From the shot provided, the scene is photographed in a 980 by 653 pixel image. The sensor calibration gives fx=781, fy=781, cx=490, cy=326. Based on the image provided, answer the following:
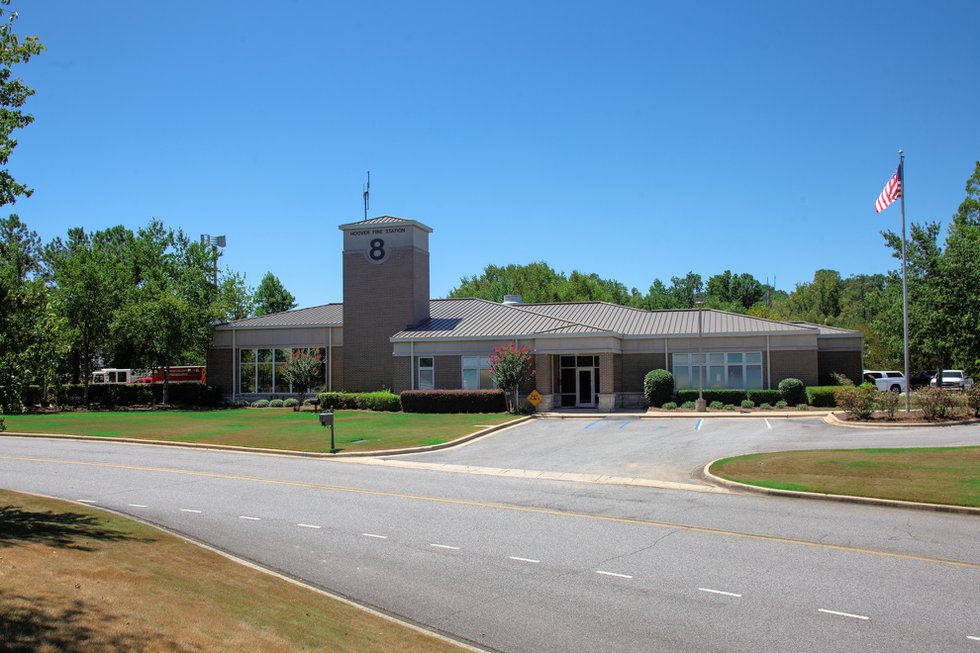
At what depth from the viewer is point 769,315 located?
227 feet

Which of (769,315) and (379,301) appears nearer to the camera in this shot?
(379,301)

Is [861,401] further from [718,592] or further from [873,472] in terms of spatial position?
[718,592]

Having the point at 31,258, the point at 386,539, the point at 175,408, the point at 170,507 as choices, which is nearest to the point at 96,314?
the point at 175,408

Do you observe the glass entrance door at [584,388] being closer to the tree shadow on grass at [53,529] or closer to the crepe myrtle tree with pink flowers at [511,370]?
the crepe myrtle tree with pink flowers at [511,370]

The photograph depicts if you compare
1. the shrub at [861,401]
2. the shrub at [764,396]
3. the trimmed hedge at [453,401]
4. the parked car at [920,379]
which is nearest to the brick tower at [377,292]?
the trimmed hedge at [453,401]

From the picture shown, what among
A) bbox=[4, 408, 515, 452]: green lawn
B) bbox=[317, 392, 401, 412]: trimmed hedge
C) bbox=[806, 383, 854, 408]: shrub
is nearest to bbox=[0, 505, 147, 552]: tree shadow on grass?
bbox=[4, 408, 515, 452]: green lawn

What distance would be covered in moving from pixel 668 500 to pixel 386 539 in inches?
236

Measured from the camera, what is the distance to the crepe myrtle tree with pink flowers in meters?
35.4

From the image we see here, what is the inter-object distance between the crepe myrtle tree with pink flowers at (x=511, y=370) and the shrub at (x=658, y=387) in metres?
5.51

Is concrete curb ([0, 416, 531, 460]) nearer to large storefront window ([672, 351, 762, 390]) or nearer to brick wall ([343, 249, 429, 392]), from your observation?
large storefront window ([672, 351, 762, 390])

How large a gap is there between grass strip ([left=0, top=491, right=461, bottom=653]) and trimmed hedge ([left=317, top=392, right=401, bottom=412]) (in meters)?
27.9

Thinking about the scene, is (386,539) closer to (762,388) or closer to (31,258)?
(762,388)

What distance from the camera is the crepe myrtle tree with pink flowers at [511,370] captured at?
3544 centimetres

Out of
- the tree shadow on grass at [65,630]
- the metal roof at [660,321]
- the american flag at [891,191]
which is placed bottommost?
the tree shadow on grass at [65,630]
